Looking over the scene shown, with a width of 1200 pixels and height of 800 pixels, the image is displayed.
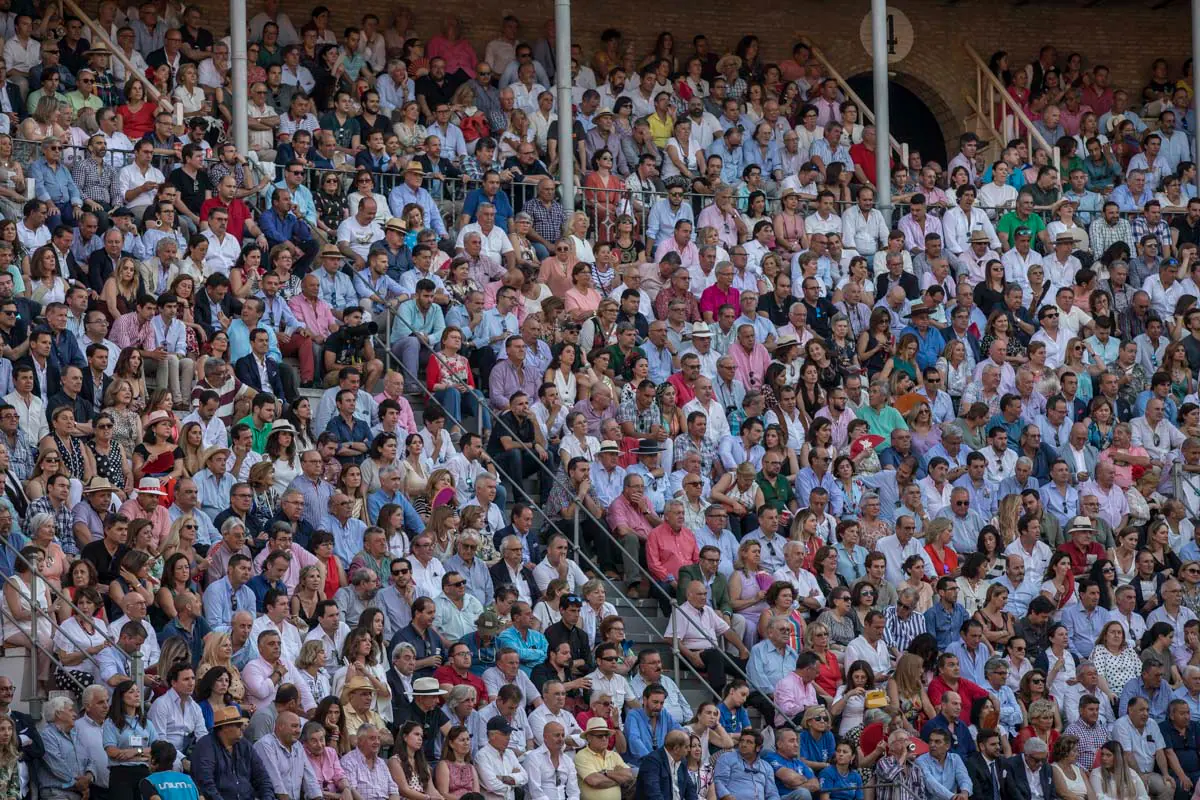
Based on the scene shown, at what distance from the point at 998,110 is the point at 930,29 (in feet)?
4.53

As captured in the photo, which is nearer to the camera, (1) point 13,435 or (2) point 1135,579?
(1) point 13,435

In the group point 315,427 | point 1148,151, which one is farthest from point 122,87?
point 1148,151

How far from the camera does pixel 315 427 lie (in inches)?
699

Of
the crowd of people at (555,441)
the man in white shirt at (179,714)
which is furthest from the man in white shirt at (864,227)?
the man in white shirt at (179,714)

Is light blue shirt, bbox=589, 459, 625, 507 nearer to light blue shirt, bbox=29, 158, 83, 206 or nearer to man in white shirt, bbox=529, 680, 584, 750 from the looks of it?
man in white shirt, bbox=529, 680, 584, 750

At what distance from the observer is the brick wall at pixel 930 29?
27000mm

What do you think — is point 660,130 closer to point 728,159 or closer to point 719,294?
point 728,159

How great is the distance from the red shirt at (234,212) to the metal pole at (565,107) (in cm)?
351

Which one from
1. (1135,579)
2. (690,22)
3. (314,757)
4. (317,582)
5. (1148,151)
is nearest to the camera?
(314,757)

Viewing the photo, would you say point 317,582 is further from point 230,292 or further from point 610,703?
point 230,292

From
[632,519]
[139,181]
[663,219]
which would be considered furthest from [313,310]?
[663,219]

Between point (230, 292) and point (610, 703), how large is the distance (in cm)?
484

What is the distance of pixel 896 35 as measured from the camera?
28.1 metres

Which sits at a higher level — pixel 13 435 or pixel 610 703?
pixel 13 435
